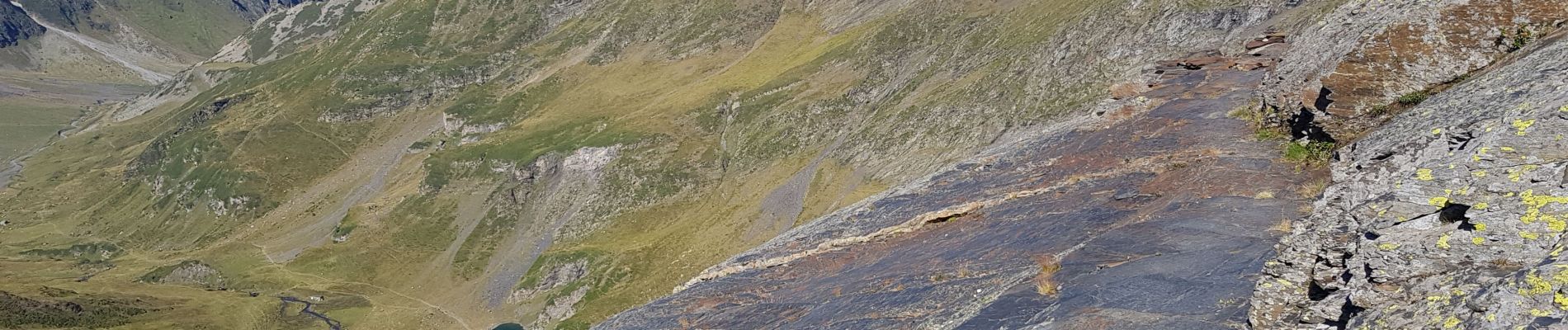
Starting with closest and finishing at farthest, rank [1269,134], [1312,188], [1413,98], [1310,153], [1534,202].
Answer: [1534,202] → [1312,188] → [1413,98] → [1310,153] → [1269,134]

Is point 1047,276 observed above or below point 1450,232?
below

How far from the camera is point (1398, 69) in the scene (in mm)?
25422

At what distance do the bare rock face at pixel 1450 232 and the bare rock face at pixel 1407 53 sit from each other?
5251mm

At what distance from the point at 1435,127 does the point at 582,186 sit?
149 meters

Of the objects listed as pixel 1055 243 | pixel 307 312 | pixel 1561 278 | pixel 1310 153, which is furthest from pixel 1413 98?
pixel 307 312

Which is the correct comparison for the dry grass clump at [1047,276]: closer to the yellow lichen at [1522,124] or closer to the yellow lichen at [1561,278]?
the yellow lichen at [1522,124]

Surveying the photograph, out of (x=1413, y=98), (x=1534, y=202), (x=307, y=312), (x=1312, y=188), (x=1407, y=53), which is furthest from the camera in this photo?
(x=307, y=312)

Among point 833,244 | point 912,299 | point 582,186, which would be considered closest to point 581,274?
point 582,186

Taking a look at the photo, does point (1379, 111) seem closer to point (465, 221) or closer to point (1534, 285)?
point (1534, 285)

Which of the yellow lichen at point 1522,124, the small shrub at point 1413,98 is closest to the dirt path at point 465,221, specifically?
the small shrub at point 1413,98

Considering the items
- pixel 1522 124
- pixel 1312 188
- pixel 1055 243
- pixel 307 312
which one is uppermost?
pixel 1522 124

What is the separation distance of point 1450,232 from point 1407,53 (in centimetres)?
1404

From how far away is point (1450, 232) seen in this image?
1404 cm

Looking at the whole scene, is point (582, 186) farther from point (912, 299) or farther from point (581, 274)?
point (912, 299)
